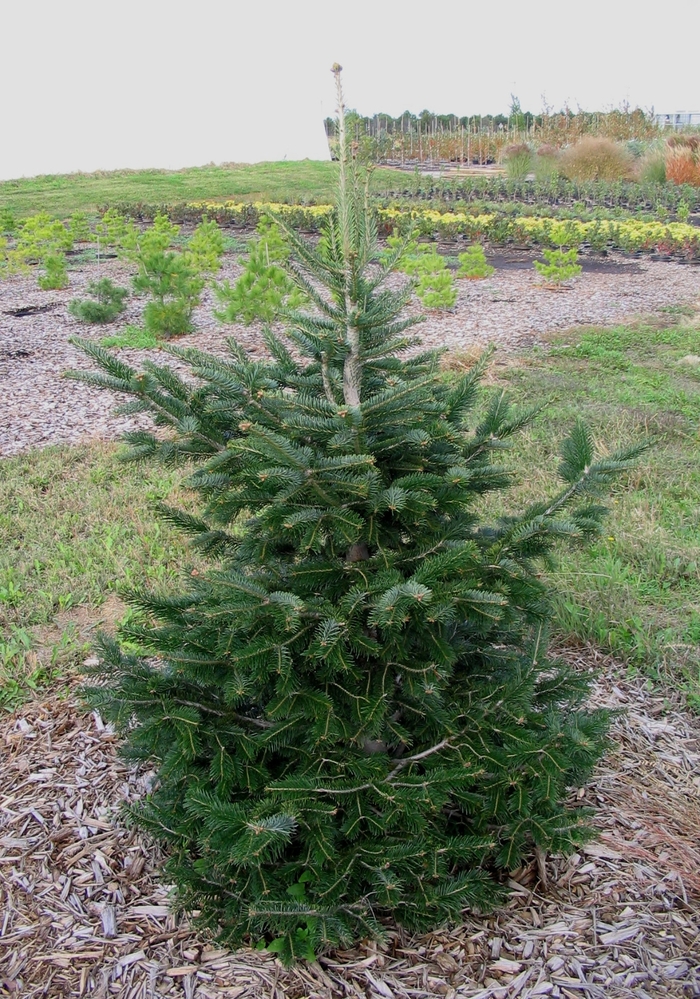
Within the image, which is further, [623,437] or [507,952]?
[623,437]

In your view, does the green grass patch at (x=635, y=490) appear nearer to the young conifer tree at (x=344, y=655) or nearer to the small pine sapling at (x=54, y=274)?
the young conifer tree at (x=344, y=655)

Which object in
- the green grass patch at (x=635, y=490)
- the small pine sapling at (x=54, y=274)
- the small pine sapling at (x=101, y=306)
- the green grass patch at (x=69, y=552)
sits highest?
the small pine sapling at (x=54, y=274)

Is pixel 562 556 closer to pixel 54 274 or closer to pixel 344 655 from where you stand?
pixel 344 655

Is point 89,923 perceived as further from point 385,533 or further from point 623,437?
point 623,437

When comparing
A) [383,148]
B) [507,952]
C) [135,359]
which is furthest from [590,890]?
[383,148]

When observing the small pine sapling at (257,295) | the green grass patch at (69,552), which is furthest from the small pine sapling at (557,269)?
the green grass patch at (69,552)

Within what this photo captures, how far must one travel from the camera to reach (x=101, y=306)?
952 centimetres

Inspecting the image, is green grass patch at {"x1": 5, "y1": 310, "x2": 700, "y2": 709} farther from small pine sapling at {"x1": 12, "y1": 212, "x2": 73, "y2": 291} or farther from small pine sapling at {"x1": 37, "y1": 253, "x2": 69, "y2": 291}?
small pine sapling at {"x1": 12, "y1": 212, "x2": 73, "y2": 291}

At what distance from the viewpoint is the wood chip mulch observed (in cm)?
187

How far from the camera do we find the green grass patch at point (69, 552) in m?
3.35

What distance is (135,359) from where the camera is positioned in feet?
26.1

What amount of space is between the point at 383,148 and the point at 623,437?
96.4ft

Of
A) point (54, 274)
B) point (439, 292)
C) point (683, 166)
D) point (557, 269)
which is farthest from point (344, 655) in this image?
point (683, 166)

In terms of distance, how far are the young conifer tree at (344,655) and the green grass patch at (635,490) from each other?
69 centimetres
